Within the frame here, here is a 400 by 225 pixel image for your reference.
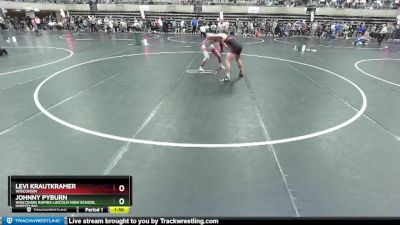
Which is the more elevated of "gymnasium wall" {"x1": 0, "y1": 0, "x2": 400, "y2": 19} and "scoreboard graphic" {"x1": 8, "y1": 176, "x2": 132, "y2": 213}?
"gymnasium wall" {"x1": 0, "y1": 0, "x2": 400, "y2": 19}

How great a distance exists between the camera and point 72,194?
2750mm

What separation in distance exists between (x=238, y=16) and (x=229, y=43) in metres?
22.2

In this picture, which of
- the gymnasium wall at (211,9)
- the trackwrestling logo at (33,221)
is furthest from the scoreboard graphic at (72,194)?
the gymnasium wall at (211,9)

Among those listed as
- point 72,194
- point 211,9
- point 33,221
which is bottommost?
point 33,221

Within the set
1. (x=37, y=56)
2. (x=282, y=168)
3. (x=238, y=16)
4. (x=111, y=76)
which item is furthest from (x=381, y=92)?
(x=238, y=16)

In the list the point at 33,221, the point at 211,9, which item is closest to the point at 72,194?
the point at 33,221

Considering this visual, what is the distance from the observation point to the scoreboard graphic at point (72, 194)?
2.75 metres

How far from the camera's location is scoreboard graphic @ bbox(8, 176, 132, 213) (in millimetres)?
2748

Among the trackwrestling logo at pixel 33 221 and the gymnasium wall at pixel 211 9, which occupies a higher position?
the gymnasium wall at pixel 211 9

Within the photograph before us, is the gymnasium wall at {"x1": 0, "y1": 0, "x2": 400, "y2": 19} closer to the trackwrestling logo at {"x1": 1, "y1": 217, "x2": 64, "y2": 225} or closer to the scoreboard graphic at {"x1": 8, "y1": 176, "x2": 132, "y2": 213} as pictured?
the scoreboard graphic at {"x1": 8, "y1": 176, "x2": 132, "y2": 213}

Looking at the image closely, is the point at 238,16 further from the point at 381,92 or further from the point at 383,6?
the point at 381,92

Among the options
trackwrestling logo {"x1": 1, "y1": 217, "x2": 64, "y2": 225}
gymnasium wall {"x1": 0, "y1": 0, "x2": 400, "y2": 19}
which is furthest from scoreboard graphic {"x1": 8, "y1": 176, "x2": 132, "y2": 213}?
gymnasium wall {"x1": 0, "y1": 0, "x2": 400, "y2": 19}
